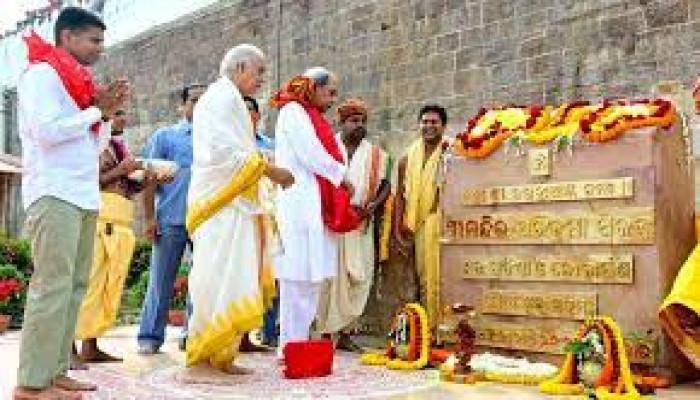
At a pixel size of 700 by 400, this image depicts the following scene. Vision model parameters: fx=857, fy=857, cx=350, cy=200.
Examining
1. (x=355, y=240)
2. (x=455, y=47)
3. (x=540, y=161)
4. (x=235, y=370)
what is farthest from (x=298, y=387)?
(x=455, y=47)

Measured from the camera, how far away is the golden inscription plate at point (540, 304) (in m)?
4.59

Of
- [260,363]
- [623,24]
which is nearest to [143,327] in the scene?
[260,363]

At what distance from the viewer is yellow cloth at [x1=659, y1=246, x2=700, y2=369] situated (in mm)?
4086

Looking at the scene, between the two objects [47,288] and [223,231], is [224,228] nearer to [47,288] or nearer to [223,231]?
[223,231]

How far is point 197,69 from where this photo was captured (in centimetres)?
1272

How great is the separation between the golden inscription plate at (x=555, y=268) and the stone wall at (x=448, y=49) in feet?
2.84

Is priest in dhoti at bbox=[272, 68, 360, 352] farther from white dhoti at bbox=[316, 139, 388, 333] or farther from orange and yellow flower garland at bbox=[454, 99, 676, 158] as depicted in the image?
orange and yellow flower garland at bbox=[454, 99, 676, 158]

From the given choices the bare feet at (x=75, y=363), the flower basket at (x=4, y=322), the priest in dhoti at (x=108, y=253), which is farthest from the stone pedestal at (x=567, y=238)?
the flower basket at (x=4, y=322)

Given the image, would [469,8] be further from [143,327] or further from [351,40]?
[143,327]

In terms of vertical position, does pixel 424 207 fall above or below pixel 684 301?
above

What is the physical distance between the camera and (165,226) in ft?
18.8

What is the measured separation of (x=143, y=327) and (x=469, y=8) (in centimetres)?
474

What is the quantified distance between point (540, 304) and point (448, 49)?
4.50m

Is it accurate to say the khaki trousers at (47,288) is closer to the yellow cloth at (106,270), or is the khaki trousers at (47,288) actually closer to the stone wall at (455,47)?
the yellow cloth at (106,270)
